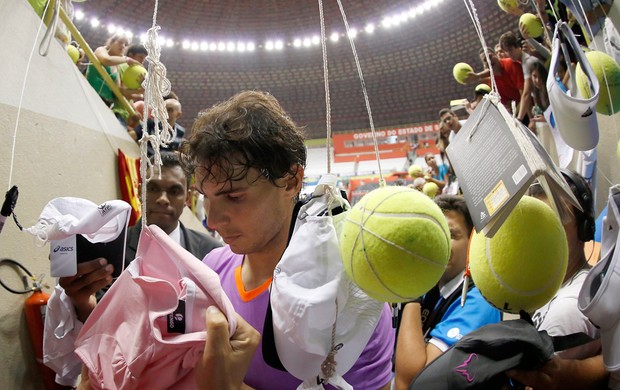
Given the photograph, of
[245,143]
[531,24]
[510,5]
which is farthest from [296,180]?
[510,5]

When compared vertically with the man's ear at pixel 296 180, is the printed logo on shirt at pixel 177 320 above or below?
below

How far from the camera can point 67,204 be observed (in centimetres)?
82

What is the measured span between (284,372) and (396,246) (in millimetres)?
290

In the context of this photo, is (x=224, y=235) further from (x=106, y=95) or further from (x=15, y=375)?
(x=106, y=95)

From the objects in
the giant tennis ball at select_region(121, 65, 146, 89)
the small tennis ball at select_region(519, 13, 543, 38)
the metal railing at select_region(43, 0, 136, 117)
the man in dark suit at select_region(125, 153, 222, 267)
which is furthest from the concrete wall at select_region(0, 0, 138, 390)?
the small tennis ball at select_region(519, 13, 543, 38)

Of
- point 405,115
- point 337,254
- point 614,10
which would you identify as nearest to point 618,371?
point 337,254

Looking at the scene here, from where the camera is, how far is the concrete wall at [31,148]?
108cm

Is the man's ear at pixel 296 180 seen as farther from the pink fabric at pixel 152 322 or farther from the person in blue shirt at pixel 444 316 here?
the person in blue shirt at pixel 444 316

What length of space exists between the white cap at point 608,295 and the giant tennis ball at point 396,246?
0.57 feet

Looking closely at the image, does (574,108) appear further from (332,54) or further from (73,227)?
(332,54)

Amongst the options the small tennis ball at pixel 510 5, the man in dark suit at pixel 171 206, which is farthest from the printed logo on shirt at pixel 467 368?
the small tennis ball at pixel 510 5

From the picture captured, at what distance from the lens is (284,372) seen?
1.80 ft

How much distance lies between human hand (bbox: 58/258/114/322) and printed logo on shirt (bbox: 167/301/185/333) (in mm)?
366

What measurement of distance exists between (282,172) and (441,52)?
720cm
